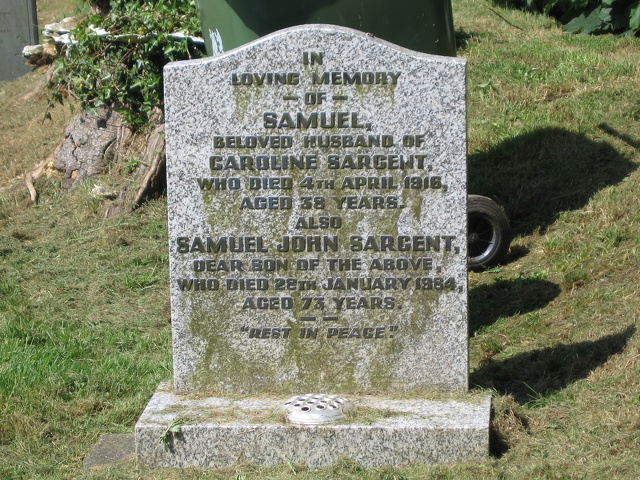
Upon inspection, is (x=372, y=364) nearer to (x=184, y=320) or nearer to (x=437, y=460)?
(x=437, y=460)

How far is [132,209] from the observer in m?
7.23

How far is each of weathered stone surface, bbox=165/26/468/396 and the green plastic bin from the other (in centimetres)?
149

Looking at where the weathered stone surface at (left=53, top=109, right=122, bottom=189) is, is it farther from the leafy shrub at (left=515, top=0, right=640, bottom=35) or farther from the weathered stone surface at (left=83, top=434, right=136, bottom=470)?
the leafy shrub at (left=515, top=0, right=640, bottom=35)

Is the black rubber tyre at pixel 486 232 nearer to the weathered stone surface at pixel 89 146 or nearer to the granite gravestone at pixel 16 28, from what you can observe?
the weathered stone surface at pixel 89 146

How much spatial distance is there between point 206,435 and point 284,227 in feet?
3.07

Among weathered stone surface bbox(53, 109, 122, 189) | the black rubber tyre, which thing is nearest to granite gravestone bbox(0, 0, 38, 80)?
weathered stone surface bbox(53, 109, 122, 189)

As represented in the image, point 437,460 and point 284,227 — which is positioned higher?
point 284,227

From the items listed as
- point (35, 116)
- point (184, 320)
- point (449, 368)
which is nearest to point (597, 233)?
point (449, 368)

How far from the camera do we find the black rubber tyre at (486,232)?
229 inches

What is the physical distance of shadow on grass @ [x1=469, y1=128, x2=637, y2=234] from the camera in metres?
6.36

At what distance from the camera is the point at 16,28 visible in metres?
12.7

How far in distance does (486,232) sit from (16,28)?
9049 millimetres

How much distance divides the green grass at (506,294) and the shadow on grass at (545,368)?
11mm

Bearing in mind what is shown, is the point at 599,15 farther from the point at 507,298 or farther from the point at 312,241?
the point at 312,241
